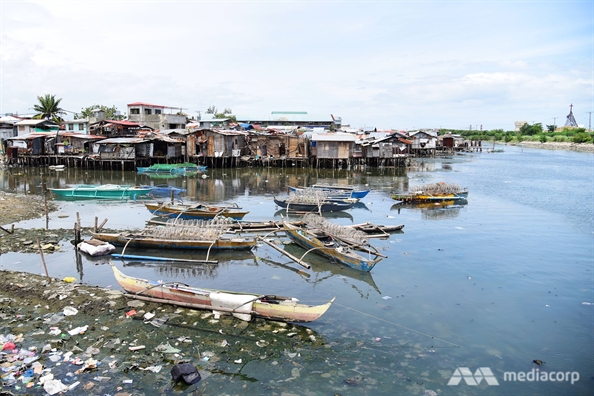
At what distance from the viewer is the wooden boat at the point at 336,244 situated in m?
13.1

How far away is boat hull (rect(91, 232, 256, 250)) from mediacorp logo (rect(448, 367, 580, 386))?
26.3ft

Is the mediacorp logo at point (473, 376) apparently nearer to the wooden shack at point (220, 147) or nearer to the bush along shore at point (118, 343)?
the bush along shore at point (118, 343)

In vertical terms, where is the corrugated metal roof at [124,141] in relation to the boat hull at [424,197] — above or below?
above

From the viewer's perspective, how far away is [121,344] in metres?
8.46

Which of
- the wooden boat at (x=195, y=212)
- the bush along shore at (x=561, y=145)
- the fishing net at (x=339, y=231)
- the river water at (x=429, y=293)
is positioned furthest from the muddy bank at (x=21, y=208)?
the bush along shore at (x=561, y=145)

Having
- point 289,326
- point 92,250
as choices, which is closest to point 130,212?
point 92,250

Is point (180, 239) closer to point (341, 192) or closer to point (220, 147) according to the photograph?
point (341, 192)

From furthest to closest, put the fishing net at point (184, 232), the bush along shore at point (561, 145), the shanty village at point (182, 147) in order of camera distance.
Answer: the bush along shore at point (561, 145) → the shanty village at point (182, 147) → the fishing net at point (184, 232)

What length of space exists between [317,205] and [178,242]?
8.82 meters

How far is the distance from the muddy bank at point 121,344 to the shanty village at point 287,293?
4 cm

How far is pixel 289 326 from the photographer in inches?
371

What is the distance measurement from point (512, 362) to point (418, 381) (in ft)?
6.98

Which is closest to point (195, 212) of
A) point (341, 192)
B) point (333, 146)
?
point (341, 192)

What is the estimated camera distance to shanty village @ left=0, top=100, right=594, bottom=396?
7789mm
